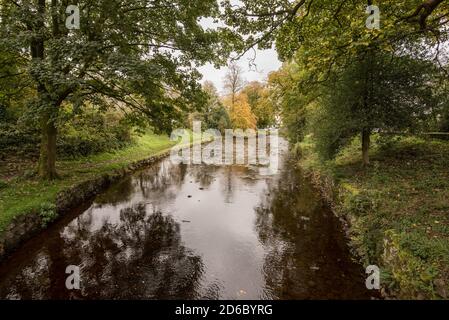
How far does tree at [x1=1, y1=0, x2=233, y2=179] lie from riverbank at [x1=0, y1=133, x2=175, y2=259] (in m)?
1.04

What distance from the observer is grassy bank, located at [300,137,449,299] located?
4.20 meters

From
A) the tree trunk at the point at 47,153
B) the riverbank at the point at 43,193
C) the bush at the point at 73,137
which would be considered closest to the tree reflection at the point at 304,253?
the riverbank at the point at 43,193

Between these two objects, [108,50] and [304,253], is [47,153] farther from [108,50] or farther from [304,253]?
[304,253]

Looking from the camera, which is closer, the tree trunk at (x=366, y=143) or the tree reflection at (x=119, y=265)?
the tree reflection at (x=119, y=265)

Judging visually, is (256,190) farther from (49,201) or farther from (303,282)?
(49,201)

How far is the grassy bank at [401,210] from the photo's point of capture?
420 centimetres

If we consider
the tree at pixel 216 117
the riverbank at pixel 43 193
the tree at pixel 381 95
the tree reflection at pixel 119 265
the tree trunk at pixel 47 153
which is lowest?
the tree reflection at pixel 119 265

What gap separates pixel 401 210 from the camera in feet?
20.2

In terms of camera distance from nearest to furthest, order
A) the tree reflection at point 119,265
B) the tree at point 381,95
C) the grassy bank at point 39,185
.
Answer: the tree reflection at point 119,265 < the grassy bank at point 39,185 < the tree at point 381,95

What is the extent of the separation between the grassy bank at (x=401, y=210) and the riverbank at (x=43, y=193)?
8532 millimetres

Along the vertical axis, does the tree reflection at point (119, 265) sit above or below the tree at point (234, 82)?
below

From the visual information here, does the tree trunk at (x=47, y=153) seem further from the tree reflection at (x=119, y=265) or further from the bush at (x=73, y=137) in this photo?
the tree reflection at (x=119, y=265)
